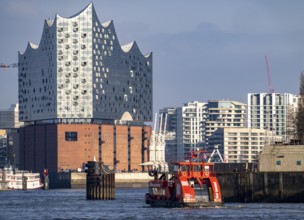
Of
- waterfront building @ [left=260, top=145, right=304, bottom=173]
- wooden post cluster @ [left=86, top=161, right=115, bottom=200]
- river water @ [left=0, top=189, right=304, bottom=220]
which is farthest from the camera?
wooden post cluster @ [left=86, top=161, right=115, bottom=200]

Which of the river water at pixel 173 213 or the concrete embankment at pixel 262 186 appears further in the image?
the concrete embankment at pixel 262 186

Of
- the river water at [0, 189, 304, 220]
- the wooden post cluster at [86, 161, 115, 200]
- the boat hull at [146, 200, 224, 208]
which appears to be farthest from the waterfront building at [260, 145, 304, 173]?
the wooden post cluster at [86, 161, 115, 200]

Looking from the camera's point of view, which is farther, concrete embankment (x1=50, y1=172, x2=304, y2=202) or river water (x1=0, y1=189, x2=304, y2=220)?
concrete embankment (x1=50, y1=172, x2=304, y2=202)

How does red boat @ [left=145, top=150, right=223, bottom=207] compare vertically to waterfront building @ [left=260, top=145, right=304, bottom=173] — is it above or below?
below

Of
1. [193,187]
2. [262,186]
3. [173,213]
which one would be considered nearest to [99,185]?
[262,186]

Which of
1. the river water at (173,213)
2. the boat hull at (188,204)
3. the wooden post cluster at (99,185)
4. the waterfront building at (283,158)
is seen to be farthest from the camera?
the wooden post cluster at (99,185)

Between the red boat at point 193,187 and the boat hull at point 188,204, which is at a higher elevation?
the red boat at point 193,187

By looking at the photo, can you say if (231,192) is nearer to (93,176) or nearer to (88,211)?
(88,211)

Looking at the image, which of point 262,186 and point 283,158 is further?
point 283,158

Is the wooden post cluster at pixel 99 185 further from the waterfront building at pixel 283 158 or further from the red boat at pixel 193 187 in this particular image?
the red boat at pixel 193 187

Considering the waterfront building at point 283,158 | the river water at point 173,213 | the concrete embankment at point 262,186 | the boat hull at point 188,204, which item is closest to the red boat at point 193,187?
the boat hull at point 188,204

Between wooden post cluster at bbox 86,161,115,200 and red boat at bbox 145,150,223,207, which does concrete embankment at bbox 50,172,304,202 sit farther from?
wooden post cluster at bbox 86,161,115,200

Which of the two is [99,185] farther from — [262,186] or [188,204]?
[188,204]

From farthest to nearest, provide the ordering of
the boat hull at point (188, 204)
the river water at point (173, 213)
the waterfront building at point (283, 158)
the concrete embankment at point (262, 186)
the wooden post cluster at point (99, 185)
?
the wooden post cluster at point (99, 185) → the waterfront building at point (283, 158) → the concrete embankment at point (262, 186) → the boat hull at point (188, 204) → the river water at point (173, 213)
